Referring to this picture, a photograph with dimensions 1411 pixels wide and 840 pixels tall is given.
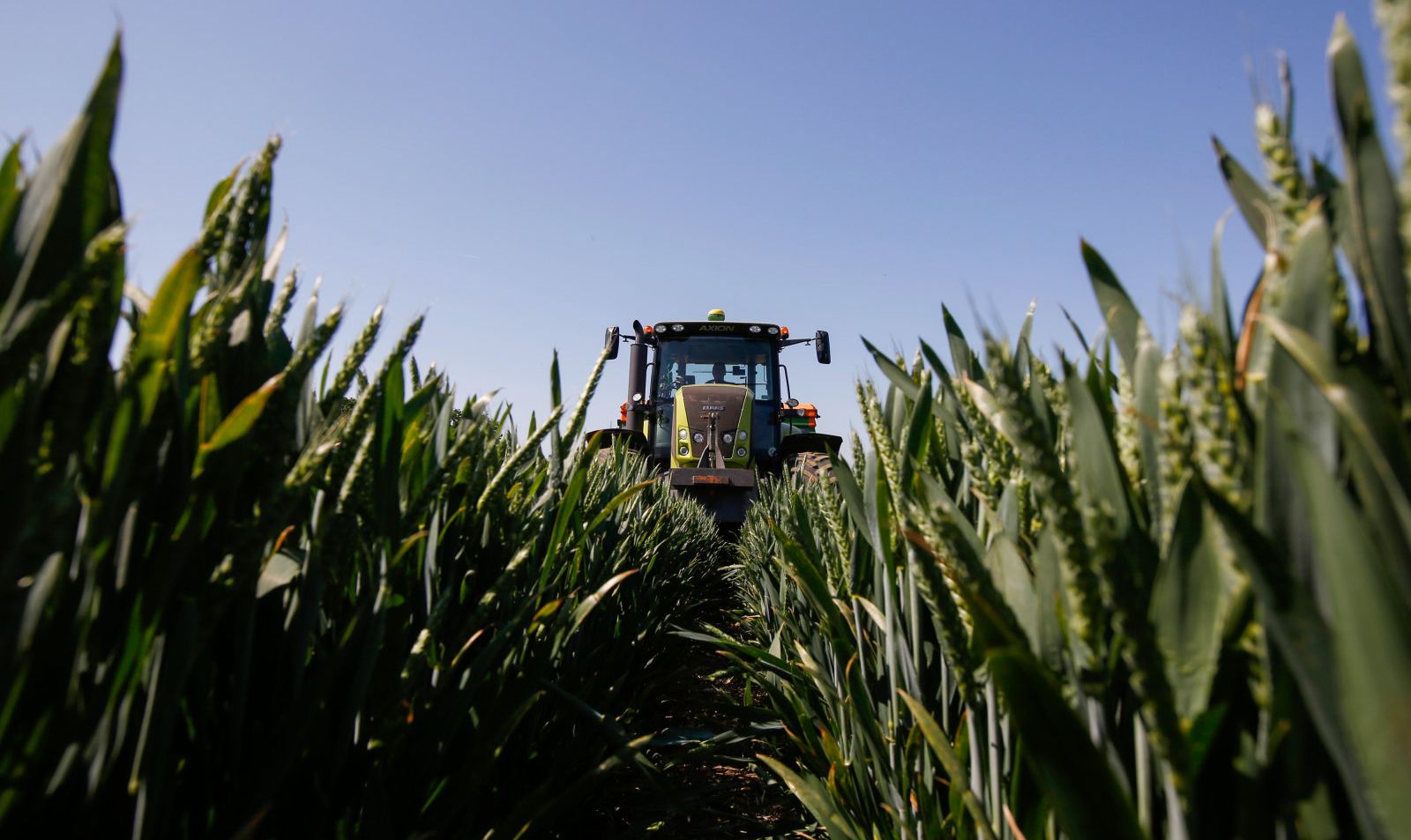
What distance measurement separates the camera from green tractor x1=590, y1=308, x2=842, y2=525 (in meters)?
7.62

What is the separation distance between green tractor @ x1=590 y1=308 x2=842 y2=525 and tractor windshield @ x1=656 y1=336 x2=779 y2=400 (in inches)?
0.4

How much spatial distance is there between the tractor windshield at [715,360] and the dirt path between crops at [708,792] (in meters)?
6.11

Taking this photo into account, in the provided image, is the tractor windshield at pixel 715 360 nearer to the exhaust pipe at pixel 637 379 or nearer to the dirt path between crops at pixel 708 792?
the exhaust pipe at pixel 637 379

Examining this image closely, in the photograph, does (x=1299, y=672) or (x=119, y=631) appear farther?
(x=119, y=631)

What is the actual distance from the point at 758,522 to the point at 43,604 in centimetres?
374

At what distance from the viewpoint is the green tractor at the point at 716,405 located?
25.0ft

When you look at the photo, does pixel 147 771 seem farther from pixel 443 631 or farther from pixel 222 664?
pixel 443 631

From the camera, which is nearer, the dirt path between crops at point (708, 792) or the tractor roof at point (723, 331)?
the dirt path between crops at point (708, 792)

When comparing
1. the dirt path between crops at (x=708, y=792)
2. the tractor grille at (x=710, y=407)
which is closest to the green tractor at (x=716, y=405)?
the tractor grille at (x=710, y=407)

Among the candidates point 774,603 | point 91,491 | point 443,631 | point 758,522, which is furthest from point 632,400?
point 91,491

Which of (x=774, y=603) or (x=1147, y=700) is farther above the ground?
(x=774, y=603)

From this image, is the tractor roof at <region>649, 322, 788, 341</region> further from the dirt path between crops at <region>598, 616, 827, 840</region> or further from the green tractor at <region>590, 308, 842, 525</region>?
the dirt path between crops at <region>598, 616, 827, 840</region>

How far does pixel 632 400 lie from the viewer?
318 inches

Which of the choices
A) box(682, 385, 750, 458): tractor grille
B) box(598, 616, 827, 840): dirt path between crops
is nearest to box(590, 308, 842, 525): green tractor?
box(682, 385, 750, 458): tractor grille
